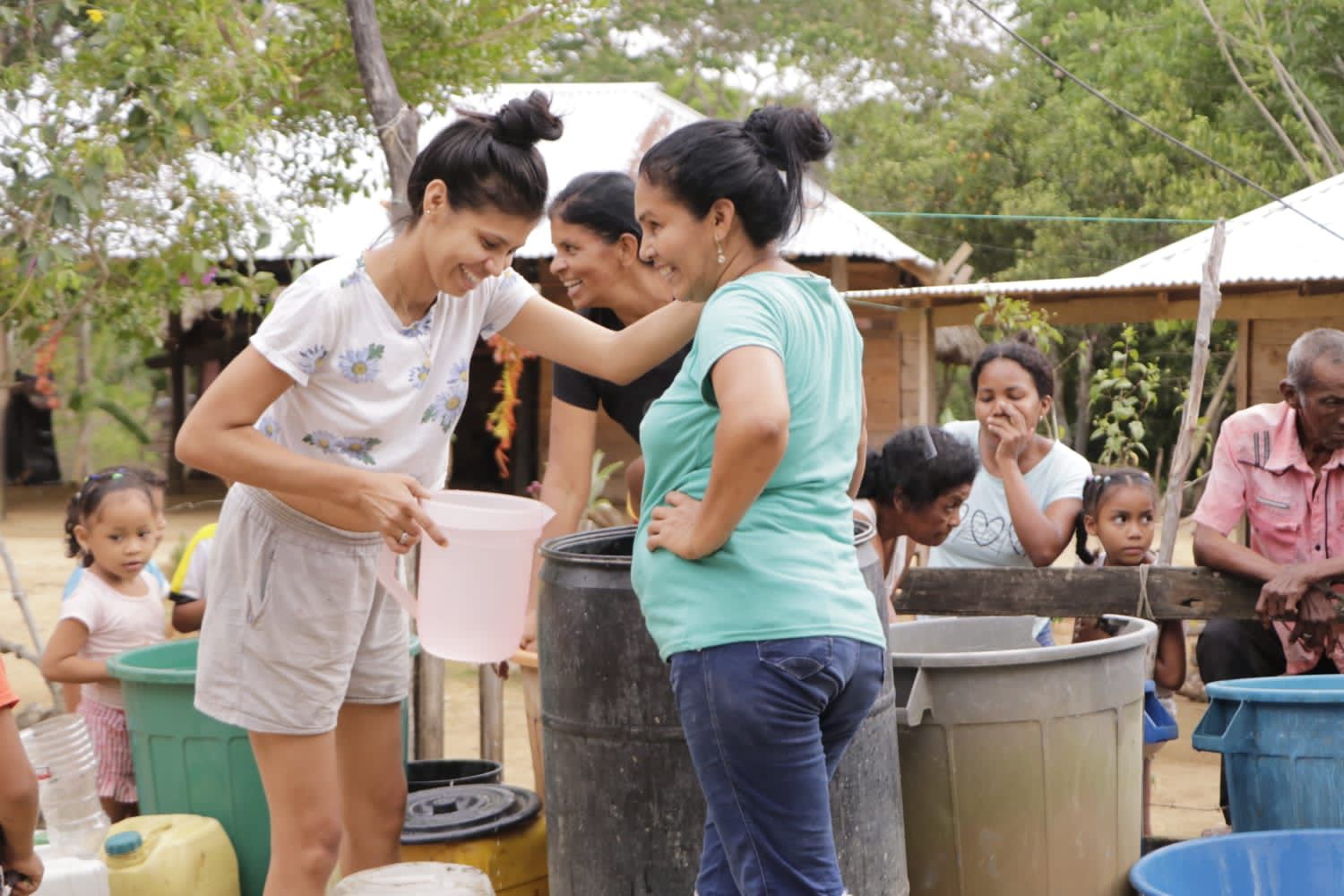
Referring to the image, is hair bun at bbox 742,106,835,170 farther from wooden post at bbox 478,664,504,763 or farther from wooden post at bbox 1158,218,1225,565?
wooden post at bbox 478,664,504,763

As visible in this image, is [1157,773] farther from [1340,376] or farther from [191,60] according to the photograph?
[191,60]

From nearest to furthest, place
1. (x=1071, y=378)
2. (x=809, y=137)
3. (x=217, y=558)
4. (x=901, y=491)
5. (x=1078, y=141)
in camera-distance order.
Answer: (x=809, y=137)
(x=217, y=558)
(x=901, y=491)
(x=1078, y=141)
(x=1071, y=378)

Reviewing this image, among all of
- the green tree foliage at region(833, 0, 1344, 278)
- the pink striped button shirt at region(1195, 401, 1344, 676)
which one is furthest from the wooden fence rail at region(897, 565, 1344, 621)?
the green tree foliage at region(833, 0, 1344, 278)

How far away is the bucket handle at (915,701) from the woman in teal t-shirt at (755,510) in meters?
0.73

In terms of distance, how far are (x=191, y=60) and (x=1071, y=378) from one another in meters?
16.8

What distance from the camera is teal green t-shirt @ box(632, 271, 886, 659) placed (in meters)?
1.97

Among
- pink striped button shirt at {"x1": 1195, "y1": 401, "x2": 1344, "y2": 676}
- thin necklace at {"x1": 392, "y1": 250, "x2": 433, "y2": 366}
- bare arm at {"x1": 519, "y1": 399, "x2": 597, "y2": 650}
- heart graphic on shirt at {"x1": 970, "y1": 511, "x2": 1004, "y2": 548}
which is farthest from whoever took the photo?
heart graphic on shirt at {"x1": 970, "y1": 511, "x2": 1004, "y2": 548}

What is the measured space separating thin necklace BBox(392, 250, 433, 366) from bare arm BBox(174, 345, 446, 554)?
23cm

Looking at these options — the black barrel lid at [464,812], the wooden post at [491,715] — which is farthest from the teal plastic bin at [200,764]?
the wooden post at [491,715]

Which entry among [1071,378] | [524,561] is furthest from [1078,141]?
[524,561]

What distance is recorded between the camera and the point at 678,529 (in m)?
2.03

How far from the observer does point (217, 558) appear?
8.17ft

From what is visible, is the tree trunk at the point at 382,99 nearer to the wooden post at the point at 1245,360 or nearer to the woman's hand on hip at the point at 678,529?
the woman's hand on hip at the point at 678,529

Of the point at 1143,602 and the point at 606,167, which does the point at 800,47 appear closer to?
the point at 606,167
